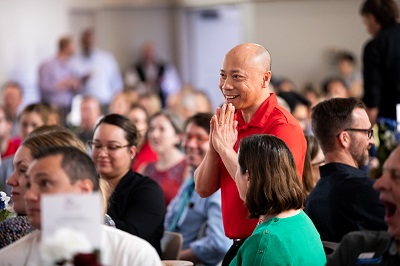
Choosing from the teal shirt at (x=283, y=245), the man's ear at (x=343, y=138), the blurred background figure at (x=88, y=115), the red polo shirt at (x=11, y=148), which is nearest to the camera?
the teal shirt at (x=283, y=245)

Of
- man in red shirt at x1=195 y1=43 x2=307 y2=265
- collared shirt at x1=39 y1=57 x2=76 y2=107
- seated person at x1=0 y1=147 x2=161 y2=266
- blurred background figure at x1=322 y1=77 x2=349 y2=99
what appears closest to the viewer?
seated person at x1=0 y1=147 x2=161 y2=266

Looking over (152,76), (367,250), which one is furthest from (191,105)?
(367,250)

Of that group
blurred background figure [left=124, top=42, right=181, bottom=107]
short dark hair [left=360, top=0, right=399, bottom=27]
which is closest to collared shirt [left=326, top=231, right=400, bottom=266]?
short dark hair [left=360, top=0, right=399, bottom=27]

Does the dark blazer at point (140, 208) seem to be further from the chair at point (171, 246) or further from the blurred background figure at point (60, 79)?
the blurred background figure at point (60, 79)

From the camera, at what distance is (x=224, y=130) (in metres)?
4.20

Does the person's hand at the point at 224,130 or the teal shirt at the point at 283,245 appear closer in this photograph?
the teal shirt at the point at 283,245

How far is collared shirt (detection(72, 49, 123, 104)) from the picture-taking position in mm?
14641

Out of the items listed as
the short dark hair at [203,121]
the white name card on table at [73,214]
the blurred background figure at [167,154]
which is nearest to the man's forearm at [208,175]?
the short dark hair at [203,121]

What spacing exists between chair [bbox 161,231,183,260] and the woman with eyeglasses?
9cm

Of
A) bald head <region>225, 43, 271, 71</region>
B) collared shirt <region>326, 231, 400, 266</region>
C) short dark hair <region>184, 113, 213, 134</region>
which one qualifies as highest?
bald head <region>225, 43, 271, 71</region>

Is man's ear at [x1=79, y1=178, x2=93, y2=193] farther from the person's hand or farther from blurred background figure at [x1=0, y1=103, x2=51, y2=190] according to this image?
blurred background figure at [x1=0, y1=103, x2=51, y2=190]

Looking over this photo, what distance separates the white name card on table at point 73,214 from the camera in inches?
102

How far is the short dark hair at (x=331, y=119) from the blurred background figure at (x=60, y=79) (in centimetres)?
983

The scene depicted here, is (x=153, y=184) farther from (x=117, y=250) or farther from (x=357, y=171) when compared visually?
(x=117, y=250)
